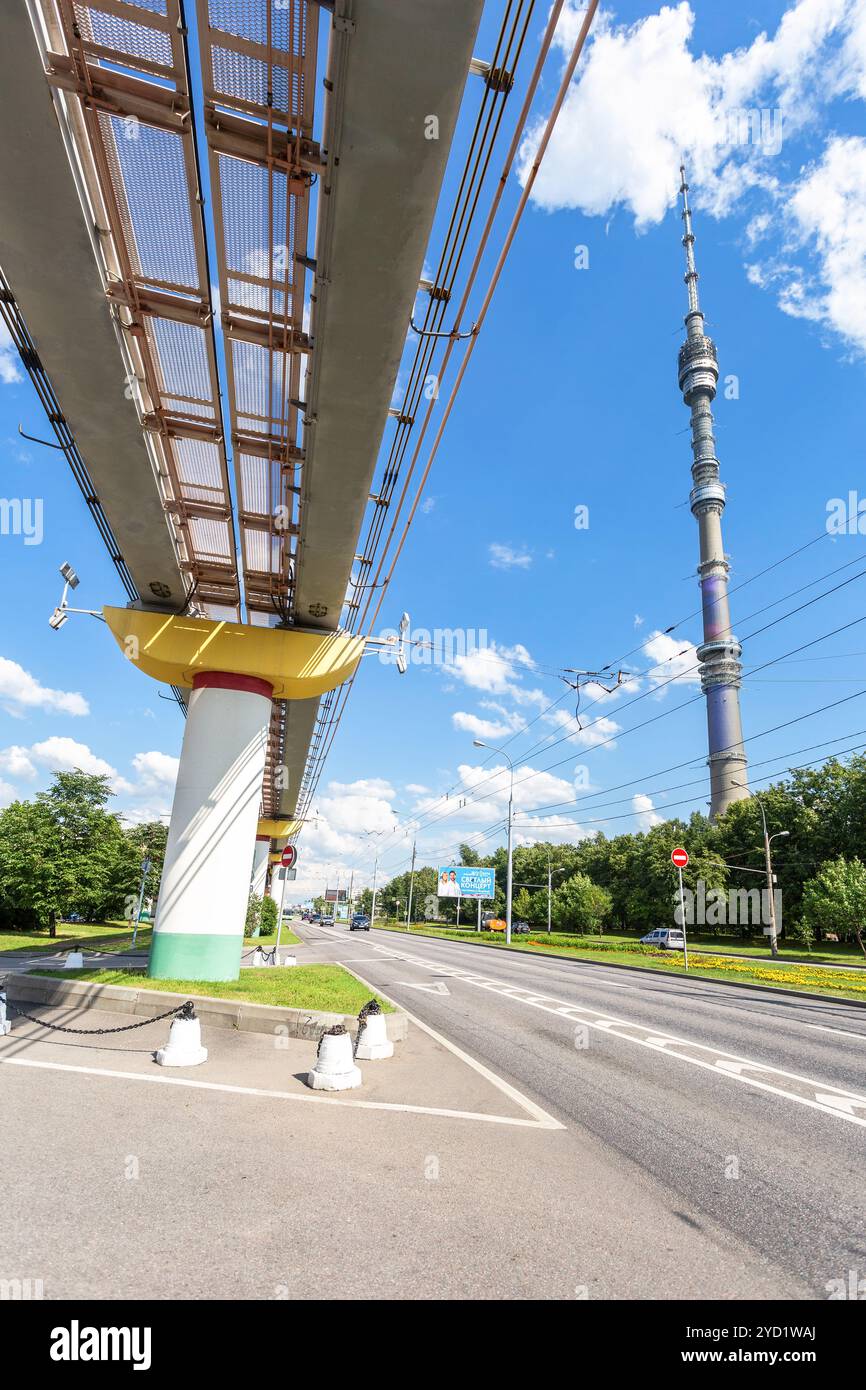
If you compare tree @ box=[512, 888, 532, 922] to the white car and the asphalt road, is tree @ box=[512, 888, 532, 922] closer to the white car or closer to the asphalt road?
the white car

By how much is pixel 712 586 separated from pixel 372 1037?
371ft

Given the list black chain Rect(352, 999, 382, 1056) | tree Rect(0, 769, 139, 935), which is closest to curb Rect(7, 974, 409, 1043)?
black chain Rect(352, 999, 382, 1056)

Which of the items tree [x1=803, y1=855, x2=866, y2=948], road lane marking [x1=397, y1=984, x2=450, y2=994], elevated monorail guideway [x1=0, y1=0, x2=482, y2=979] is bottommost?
road lane marking [x1=397, y1=984, x2=450, y2=994]

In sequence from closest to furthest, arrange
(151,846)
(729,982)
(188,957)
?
1. (188,957)
2. (729,982)
3. (151,846)

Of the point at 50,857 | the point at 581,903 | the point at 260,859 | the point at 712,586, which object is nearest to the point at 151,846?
the point at 260,859

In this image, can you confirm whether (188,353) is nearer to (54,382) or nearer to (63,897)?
(54,382)

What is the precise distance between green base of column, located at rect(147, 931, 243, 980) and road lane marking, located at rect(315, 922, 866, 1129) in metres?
6.59

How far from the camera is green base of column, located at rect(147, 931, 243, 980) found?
41.1 ft

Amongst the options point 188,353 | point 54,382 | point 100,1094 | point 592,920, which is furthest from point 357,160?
point 592,920

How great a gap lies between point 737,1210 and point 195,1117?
4.44 m

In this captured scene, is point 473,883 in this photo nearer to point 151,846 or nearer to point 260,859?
point 260,859

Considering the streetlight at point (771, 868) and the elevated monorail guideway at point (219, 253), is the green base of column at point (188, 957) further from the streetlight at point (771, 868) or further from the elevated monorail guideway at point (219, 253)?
the streetlight at point (771, 868)

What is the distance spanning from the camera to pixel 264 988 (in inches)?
470

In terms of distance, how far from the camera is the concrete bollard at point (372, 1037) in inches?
345
